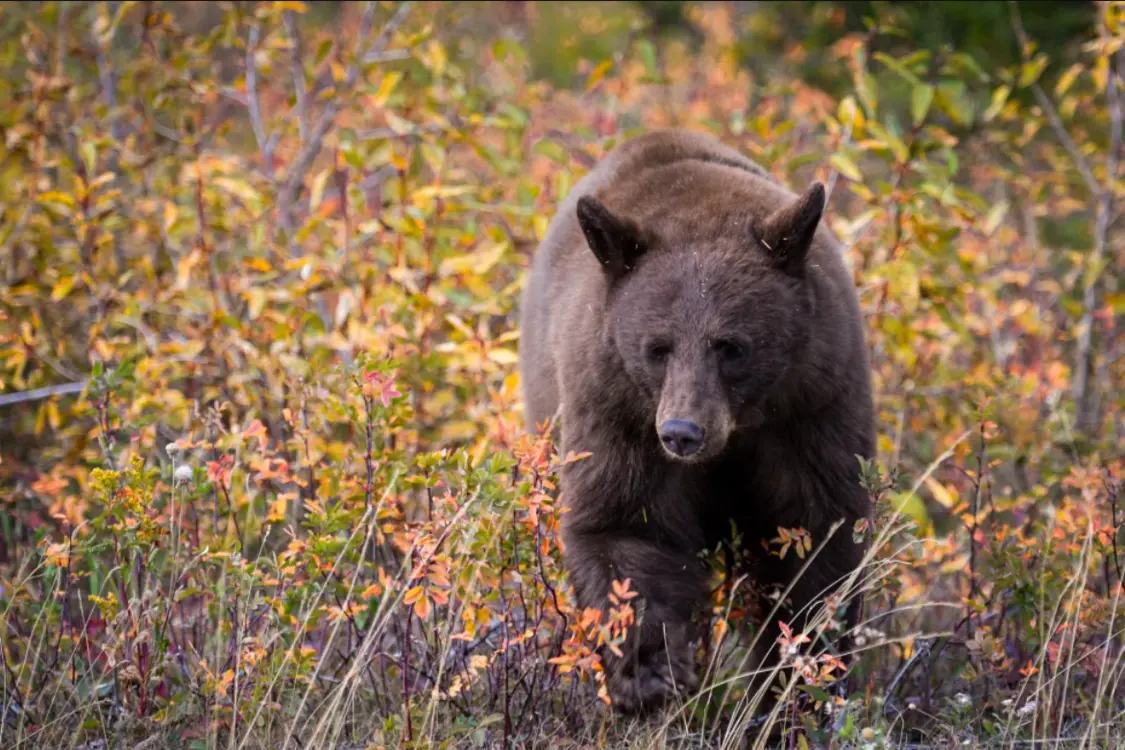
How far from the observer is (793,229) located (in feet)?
11.0

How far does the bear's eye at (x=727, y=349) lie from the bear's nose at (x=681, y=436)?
27cm

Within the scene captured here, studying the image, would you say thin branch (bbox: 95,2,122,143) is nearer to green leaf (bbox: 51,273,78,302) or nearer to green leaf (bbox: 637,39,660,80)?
green leaf (bbox: 51,273,78,302)

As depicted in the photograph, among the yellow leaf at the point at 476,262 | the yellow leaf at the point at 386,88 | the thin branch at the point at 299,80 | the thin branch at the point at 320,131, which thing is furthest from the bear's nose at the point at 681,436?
the thin branch at the point at 299,80

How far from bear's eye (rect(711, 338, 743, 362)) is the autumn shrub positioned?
1.62 feet

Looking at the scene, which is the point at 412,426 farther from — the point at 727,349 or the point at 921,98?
the point at 921,98

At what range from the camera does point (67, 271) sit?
17.6ft

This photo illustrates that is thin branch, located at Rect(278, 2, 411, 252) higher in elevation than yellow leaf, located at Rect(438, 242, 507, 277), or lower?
higher

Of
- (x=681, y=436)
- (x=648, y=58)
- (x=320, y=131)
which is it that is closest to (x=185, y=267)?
(x=320, y=131)

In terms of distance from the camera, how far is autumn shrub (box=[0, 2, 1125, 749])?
3154mm

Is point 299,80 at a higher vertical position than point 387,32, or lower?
lower

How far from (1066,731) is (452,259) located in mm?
2766

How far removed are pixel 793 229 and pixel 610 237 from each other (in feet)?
1.60

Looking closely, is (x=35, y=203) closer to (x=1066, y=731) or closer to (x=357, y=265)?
(x=357, y=265)

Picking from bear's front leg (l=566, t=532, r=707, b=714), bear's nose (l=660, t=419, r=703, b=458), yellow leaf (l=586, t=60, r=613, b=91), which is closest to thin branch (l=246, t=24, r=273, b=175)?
yellow leaf (l=586, t=60, r=613, b=91)
